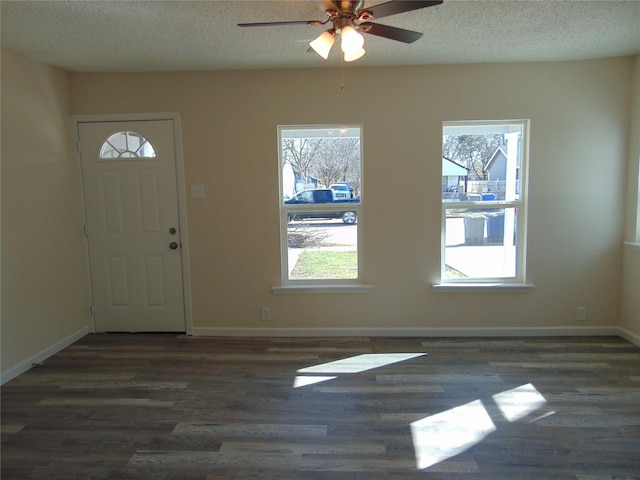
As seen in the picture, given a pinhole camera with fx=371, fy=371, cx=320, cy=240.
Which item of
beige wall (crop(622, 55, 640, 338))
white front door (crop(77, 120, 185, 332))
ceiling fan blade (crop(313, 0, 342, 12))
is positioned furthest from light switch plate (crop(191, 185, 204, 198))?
beige wall (crop(622, 55, 640, 338))

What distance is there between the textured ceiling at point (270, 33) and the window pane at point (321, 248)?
4.70 ft

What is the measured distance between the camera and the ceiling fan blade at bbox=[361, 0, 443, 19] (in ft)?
5.65

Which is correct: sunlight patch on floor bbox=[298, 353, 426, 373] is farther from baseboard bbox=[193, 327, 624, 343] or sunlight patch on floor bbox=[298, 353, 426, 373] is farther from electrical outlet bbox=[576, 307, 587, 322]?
electrical outlet bbox=[576, 307, 587, 322]

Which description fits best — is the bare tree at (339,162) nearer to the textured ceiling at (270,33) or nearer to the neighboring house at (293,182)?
the neighboring house at (293,182)

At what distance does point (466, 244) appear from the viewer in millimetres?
3559

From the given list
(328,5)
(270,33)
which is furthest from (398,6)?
(270,33)

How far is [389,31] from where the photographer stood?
2.01m

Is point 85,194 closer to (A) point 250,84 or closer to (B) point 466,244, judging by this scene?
(A) point 250,84

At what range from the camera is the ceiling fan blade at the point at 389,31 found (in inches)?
77.6

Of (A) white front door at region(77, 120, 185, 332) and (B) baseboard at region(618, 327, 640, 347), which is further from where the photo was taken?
(A) white front door at region(77, 120, 185, 332)

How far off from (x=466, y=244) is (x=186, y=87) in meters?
3.02

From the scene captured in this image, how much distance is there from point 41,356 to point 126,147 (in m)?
1.97

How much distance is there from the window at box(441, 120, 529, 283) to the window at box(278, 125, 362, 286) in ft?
2.79

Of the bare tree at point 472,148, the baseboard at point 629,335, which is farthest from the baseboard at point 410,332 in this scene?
the bare tree at point 472,148
